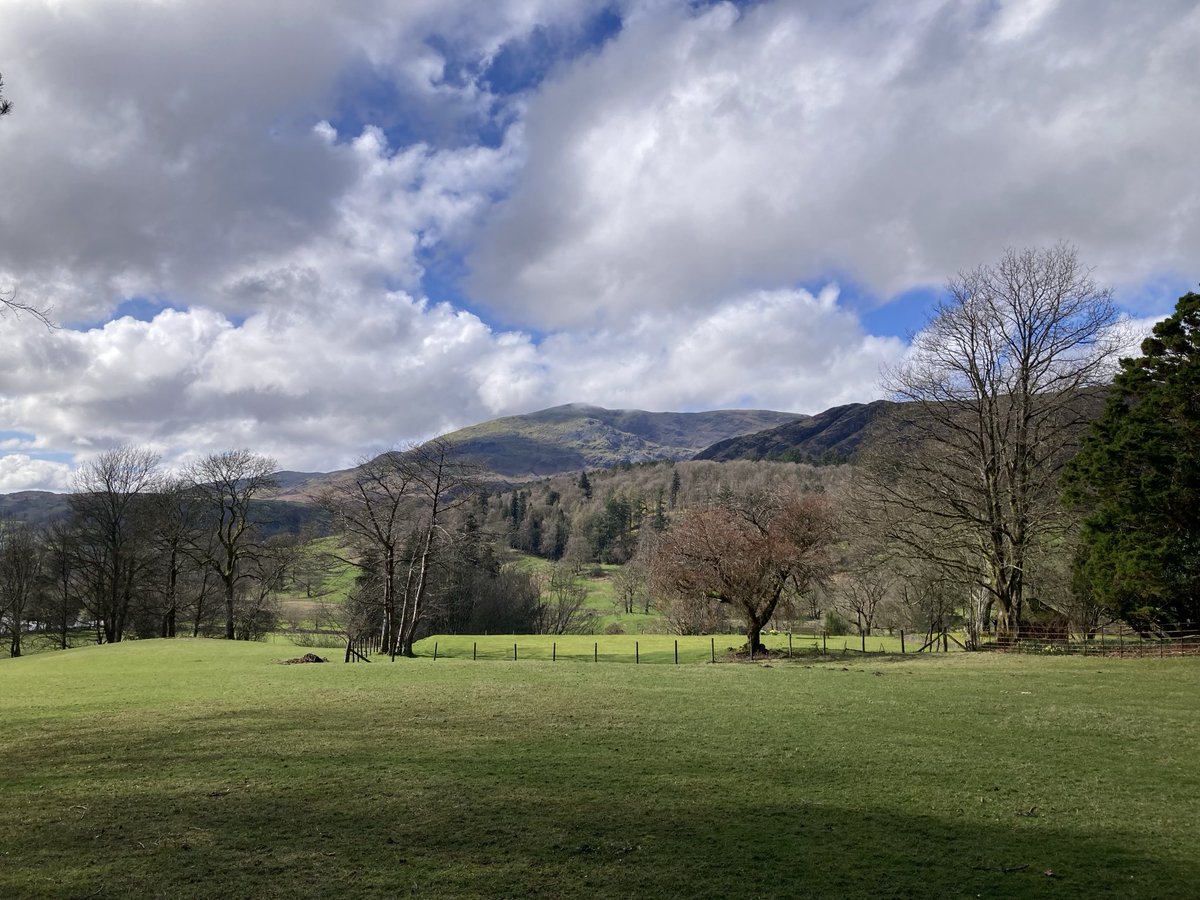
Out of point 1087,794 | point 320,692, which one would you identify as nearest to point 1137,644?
point 1087,794

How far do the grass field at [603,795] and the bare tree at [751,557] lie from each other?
1593 centimetres

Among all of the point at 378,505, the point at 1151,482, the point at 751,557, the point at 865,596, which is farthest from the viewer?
the point at 865,596

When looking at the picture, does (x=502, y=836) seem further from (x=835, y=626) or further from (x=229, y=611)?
(x=835, y=626)

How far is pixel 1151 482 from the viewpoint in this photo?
24.8m

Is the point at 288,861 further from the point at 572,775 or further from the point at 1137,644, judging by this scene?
the point at 1137,644

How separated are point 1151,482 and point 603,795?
83.9 ft

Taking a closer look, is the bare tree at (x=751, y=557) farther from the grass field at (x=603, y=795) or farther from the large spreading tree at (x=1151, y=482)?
the grass field at (x=603, y=795)

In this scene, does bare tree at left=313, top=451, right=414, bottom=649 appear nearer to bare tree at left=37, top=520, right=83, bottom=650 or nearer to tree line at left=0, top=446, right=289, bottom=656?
tree line at left=0, top=446, right=289, bottom=656

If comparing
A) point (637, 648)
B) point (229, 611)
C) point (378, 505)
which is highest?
point (378, 505)

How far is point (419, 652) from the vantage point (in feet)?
143

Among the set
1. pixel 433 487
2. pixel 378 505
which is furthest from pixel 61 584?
pixel 433 487

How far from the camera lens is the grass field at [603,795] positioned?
A: 637 centimetres

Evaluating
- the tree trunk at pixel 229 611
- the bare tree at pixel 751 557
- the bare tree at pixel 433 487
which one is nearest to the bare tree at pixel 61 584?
the tree trunk at pixel 229 611

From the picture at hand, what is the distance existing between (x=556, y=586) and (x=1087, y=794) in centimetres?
7870
